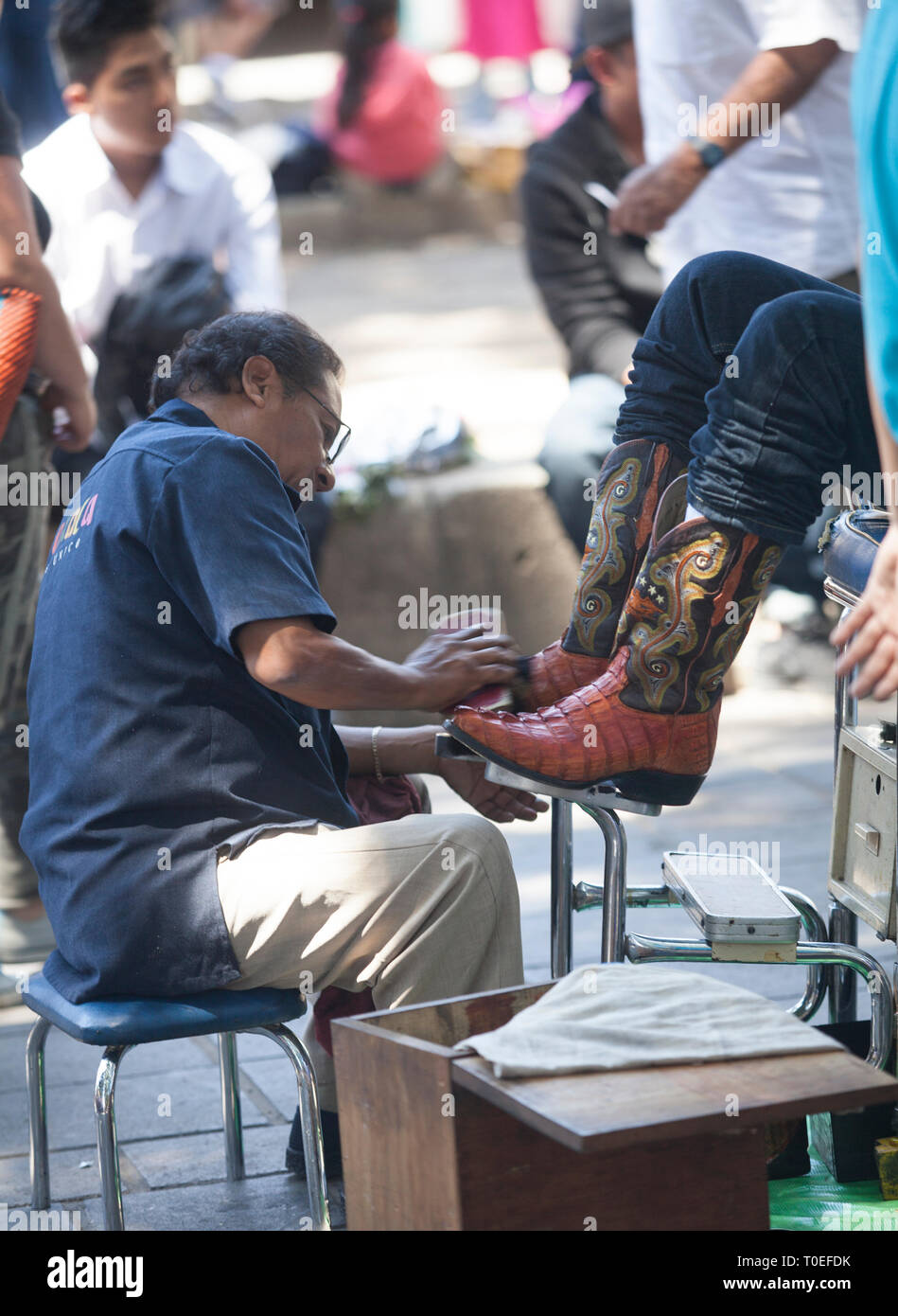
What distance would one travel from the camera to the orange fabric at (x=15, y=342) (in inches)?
130

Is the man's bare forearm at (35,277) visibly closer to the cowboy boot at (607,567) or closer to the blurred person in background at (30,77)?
the cowboy boot at (607,567)

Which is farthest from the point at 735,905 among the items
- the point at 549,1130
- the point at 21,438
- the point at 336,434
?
the point at 21,438

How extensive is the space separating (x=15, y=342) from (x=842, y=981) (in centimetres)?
190

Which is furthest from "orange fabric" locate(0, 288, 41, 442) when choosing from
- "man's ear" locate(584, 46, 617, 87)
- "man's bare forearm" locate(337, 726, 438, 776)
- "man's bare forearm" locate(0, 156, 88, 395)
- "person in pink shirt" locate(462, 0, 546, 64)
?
"person in pink shirt" locate(462, 0, 546, 64)

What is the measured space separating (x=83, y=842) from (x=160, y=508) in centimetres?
47

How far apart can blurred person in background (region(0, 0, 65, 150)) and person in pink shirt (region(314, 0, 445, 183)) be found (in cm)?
658

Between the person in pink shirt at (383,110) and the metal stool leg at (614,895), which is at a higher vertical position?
the person in pink shirt at (383,110)

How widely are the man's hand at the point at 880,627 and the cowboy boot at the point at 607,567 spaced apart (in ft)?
1.83

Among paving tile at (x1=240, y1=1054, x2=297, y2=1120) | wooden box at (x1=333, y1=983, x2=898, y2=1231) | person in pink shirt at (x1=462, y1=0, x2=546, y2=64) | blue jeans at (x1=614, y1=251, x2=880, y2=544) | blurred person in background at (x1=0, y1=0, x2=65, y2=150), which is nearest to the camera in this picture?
wooden box at (x1=333, y1=983, x2=898, y2=1231)

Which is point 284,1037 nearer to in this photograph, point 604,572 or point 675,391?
point 604,572

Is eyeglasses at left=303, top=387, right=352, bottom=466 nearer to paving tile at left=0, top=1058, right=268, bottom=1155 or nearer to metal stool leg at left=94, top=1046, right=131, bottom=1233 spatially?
metal stool leg at left=94, top=1046, right=131, bottom=1233

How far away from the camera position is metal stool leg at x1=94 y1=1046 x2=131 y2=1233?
2.30 meters

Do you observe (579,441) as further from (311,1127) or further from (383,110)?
(383,110)

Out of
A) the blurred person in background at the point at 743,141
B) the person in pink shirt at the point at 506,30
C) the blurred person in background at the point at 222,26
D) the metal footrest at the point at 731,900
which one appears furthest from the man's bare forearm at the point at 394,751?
the person in pink shirt at the point at 506,30
